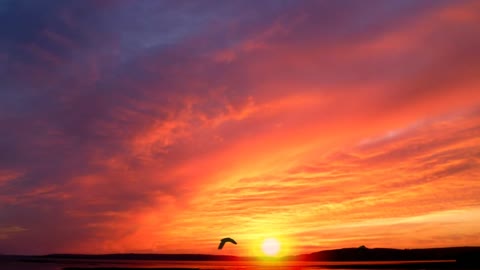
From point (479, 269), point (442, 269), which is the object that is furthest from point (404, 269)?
point (479, 269)

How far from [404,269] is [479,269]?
18796 millimetres

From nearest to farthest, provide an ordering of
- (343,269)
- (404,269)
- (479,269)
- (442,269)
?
(479,269)
(442,269)
(404,269)
(343,269)

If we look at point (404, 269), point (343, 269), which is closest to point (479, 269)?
point (404, 269)

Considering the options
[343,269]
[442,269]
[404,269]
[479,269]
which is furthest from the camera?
[343,269]

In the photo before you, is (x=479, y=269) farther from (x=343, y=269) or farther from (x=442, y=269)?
(x=343, y=269)

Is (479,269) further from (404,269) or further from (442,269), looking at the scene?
(404,269)

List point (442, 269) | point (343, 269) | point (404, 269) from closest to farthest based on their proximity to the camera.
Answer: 1. point (442, 269)
2. point (404, 269)
3. point (343, 269)

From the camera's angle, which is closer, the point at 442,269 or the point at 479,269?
the point at 479,269

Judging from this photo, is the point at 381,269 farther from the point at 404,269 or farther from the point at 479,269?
the point at 479,269

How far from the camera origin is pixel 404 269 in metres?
92.7

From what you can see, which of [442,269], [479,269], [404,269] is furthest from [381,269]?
[479,269]

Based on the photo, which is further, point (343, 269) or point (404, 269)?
point (343, 269)

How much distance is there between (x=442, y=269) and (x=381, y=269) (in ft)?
46.0

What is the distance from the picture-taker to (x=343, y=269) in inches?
4028
